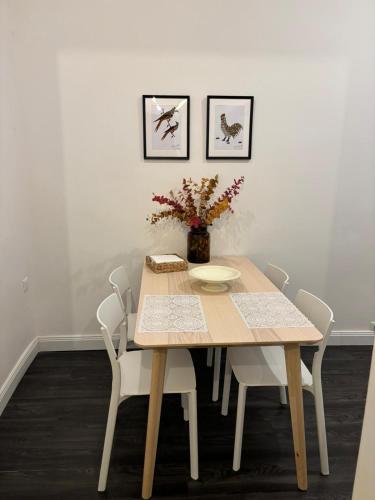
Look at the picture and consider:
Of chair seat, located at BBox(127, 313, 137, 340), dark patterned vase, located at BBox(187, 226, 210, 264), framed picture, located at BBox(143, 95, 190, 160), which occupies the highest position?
framed picture, located at BBox(143, 95, 190, 160)

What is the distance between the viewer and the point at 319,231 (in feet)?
8.89

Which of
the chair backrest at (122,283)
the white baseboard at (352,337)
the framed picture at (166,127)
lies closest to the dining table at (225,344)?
the chair backrest at (122,283)

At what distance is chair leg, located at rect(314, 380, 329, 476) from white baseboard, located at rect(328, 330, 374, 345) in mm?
1333

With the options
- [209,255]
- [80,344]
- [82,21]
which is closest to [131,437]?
[80,344]

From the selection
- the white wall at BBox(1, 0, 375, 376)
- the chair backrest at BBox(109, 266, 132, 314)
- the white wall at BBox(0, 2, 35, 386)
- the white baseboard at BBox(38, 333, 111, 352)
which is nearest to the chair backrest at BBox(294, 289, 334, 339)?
the white wall at BBox(1, 0, 375, 376)

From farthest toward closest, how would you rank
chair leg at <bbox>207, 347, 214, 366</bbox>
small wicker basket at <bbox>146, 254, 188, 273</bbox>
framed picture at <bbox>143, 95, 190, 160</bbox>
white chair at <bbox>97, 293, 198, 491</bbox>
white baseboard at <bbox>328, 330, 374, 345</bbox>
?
white baseboard at <bbox>328, 330, 374, 345</bbox> → chair leg at <bbox>207, 347, 214, 366</bbox> → framed picture at <bbox>143, 95, 190, 160</bbox> → small wicker basket at <bbox>146, 254, 188, 273</bbox> → white chair at <bbox>97, 293, 198, 491</bbox>

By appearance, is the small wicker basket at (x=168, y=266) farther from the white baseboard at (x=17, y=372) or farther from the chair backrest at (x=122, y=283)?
the white baseboard at (x=17, y=372)

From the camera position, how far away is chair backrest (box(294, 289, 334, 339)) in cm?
160

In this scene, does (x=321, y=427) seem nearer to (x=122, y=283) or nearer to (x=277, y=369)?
(x=277, y=369)

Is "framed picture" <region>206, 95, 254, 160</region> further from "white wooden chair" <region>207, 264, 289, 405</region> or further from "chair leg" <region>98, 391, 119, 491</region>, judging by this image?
"chair leg" <region>98, 391, 119, 491</region>

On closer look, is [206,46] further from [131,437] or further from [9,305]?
[131,437]

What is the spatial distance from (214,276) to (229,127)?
3.57ft

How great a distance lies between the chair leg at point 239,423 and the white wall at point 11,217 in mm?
1415

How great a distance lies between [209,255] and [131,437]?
123 centimetres
